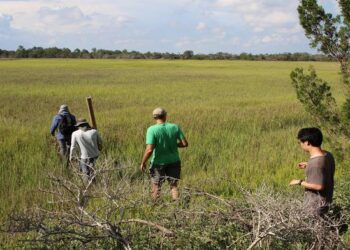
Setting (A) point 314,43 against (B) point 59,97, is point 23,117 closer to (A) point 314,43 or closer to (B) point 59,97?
(B) point 59,97

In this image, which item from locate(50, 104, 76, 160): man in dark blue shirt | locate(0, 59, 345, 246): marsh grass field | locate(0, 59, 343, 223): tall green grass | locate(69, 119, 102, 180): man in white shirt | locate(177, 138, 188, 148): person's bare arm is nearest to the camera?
locate(177, 138, 188, 148): person's bare arm

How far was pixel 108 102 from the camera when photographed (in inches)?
819

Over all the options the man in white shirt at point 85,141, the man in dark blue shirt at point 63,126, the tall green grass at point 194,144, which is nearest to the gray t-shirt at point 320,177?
the tall green grass at point 194,144

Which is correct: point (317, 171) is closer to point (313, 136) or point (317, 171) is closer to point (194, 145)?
point (313, 136)

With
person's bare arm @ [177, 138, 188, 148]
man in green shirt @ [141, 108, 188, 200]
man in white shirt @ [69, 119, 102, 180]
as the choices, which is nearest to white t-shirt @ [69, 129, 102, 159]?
man in white shirt @ [69, 119, 102, 180]

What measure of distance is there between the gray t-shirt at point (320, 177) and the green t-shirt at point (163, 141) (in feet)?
7.80

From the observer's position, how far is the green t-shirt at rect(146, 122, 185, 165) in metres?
6.33

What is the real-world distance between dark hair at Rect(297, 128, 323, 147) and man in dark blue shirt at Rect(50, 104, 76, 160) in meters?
5.36

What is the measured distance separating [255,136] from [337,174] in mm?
→ 4557

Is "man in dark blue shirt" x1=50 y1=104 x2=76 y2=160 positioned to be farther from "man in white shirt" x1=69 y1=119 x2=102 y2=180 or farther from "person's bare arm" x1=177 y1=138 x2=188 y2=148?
"person's bare arm" x1=177 y1=138 x2=188 y2=148

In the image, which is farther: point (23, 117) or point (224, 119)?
point (23, 117)

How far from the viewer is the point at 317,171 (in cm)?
436

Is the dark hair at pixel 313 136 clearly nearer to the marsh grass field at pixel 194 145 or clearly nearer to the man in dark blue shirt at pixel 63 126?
the marsh grass field at pixel 194 145

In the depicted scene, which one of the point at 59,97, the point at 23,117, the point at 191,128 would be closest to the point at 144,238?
the point at 191,128
